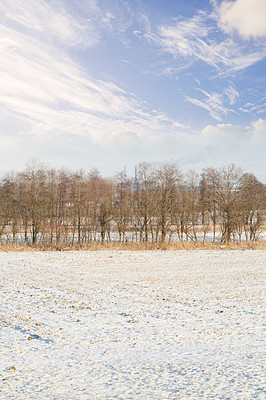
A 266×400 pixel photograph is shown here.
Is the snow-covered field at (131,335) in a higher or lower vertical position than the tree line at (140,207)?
lower

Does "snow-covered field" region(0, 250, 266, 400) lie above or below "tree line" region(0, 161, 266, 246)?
below

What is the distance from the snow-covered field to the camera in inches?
150

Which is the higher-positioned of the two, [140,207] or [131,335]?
[140,207]

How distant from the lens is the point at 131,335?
18.6 feet

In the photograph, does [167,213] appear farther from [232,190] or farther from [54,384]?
[54,384]

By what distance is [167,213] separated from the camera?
3147cm

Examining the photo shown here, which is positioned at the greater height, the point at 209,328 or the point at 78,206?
the point at 78,206

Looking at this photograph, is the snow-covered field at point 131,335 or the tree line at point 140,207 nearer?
the snow-covered field at point 131,335

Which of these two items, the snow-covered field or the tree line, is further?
the tree line

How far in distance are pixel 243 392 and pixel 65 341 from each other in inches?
120

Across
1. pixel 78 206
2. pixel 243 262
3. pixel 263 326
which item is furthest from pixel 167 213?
pixel 263 326

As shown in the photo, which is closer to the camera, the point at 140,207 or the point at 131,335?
the point at 131,335

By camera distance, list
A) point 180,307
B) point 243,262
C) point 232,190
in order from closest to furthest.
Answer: point 180,307
point 243,262
point 232,190

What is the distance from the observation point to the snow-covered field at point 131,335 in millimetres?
3801
